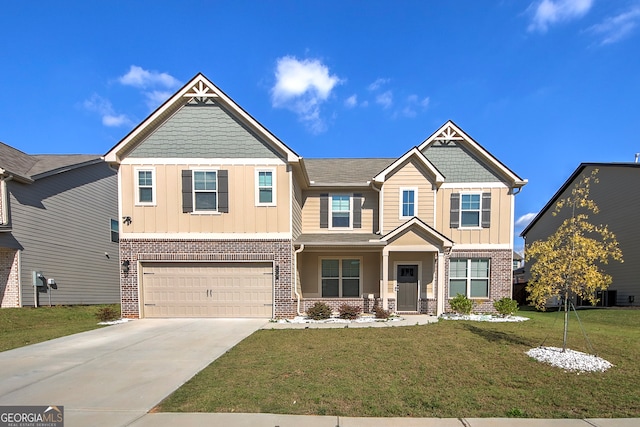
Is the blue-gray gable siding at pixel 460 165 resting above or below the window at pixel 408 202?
above

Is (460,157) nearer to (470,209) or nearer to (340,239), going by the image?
(470,209)

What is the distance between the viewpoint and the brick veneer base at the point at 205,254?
36.9ft

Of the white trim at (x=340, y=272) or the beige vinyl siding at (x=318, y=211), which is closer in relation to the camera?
the white trim at (x=340, y=272)

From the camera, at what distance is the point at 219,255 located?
1128 centimetres

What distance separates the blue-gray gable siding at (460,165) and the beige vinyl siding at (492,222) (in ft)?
1.51

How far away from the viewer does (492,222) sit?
1324cm

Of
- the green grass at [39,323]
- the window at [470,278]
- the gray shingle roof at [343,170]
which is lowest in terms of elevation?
the green grass at [39,323]

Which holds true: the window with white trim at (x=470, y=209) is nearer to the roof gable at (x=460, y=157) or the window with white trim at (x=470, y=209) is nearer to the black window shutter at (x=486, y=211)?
the black window shutter at (x=486, y=211)

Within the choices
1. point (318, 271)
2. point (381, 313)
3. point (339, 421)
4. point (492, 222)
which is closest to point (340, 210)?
point (318, 271)

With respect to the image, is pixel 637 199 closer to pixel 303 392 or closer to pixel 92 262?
pixel 303 392

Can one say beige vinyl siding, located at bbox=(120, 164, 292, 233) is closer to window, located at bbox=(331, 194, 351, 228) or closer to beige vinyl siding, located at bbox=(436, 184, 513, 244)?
window, located at bbox=(331, 194, 351, 228)

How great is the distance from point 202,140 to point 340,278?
309 inches

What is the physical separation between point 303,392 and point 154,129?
Result: 421 inches

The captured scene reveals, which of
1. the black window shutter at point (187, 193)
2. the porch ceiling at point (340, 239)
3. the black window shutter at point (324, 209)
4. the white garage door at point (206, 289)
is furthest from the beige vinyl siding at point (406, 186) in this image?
the black window shutter at point (187, 193)
